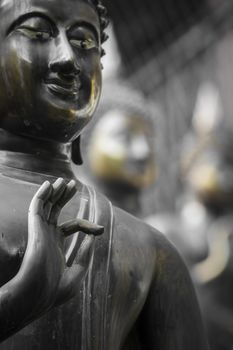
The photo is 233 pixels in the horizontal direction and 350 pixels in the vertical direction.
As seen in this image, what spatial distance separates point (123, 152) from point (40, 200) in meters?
3.63

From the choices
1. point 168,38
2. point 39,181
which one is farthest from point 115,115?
point 39,181

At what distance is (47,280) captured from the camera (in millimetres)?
2309

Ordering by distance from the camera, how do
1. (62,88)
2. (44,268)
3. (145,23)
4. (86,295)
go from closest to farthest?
1. (44,268)
2. (86,295)
3. (62,88)
4. (145,23)

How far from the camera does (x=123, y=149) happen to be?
5984 millimetres

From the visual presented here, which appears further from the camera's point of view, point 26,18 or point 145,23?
point 145,23

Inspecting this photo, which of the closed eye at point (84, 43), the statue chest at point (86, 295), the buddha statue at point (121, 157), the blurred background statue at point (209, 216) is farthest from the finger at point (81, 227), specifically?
the buddha statue at point (121, 157)

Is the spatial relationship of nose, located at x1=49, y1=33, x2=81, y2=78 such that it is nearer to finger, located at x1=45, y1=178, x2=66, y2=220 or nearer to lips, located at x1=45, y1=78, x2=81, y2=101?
lips, located at x1=45, y1=78, x2=81, y2=101

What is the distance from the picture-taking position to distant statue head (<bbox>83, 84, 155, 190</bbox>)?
234 inches

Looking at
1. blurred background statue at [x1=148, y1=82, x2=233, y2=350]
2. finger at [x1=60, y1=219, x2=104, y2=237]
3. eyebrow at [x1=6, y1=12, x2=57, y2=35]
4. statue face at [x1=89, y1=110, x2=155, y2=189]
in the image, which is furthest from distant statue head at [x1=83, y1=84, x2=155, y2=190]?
finger at [x1=60, y1=219, x2=104, y2=237]

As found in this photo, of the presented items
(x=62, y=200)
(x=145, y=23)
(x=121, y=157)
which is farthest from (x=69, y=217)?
(x=145, y=23)

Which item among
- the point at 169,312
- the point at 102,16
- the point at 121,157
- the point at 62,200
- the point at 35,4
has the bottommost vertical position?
the point at 121,157

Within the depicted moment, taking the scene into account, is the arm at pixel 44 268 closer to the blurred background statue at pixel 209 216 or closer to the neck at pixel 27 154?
the neck at pixel 27 154

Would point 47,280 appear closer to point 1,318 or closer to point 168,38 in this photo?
point 1,318

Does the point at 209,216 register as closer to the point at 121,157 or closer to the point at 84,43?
the point at 121,157
